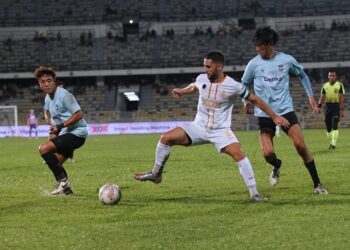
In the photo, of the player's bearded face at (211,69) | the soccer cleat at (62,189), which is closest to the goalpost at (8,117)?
the soccer cleat at (62,189)

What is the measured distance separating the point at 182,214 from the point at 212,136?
5.25 ft

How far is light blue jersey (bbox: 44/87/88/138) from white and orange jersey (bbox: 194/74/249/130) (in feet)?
8.01

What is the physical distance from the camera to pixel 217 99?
959cm

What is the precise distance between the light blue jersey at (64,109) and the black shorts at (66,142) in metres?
0.09

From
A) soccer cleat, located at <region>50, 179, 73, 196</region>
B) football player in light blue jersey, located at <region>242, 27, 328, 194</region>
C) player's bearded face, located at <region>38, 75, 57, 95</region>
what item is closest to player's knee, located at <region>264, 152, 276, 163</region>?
football player in light blue jersey, located at <region>242, 27, 328, 194</region>

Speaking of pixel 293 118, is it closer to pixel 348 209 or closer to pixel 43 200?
pixel 348 209

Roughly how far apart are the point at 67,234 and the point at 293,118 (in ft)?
15.7

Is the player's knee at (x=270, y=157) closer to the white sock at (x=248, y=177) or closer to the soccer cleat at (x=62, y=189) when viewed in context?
the white sock at (x=248, y=177)

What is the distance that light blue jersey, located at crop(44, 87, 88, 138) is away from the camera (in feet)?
36.4

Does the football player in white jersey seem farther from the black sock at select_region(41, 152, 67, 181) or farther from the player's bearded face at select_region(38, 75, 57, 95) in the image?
the player's bearded face at select_region(38, 75, 57, 95)

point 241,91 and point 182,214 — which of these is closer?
point 182,214

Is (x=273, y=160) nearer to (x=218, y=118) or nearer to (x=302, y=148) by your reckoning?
(x=302, y=148)

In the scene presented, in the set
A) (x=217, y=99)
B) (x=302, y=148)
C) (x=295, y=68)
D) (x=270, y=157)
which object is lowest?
(x=270, y=157)

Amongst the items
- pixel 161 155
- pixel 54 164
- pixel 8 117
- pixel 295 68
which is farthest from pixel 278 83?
pixel 8 117
